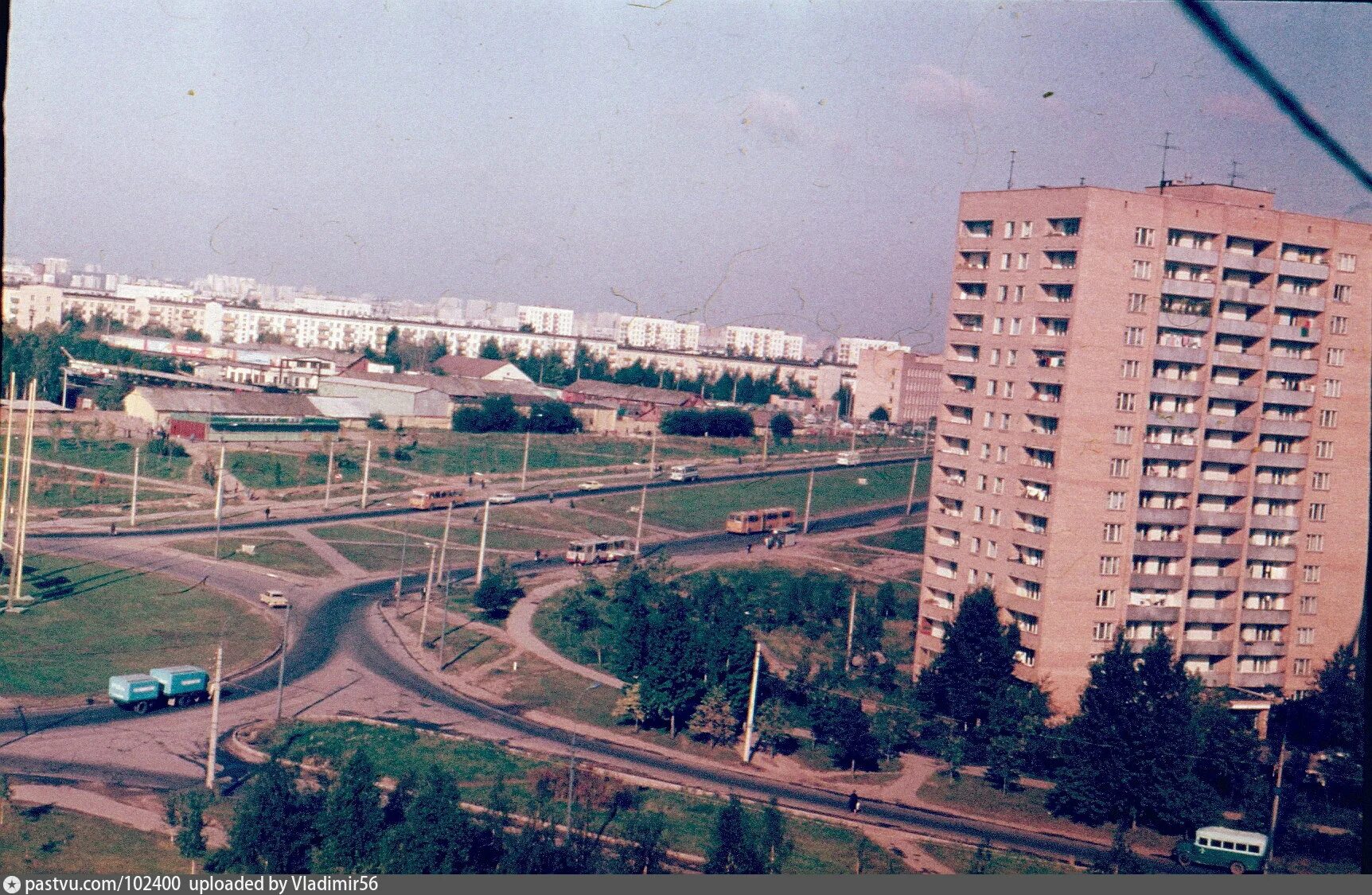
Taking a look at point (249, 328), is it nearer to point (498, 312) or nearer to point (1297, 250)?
point (498, 312)

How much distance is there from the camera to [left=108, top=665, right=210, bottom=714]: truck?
10.7m

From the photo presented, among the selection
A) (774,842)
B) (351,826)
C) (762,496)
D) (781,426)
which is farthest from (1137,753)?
(781,426)

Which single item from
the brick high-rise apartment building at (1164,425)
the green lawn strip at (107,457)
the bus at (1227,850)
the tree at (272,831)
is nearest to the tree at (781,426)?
the green lawn strip at (107,457)

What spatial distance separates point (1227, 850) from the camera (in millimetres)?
9578

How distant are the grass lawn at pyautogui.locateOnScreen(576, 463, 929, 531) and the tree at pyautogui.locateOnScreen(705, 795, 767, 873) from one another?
15276mm

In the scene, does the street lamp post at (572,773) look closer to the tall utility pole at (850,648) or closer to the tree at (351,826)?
the tree at (351,826)

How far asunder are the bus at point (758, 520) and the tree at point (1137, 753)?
1174cm

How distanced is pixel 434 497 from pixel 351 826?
15.1 m

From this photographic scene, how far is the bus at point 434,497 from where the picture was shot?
71.4 ft

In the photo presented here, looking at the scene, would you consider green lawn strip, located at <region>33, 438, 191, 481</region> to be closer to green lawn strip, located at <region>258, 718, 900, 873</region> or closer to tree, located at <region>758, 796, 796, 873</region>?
green lawn strip, located at <region>258, 718, 900, 873</region>

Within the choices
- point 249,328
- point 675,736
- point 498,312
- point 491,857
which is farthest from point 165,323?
point 491,857

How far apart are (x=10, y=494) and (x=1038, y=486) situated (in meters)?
15.3

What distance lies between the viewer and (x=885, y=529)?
24.8 m

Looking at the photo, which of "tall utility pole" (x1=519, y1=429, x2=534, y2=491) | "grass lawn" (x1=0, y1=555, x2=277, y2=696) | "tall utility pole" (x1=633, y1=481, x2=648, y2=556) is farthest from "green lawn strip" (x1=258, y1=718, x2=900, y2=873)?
"tall utility pole" (x1=519, y1=429, x2=534, y2=491)
